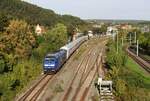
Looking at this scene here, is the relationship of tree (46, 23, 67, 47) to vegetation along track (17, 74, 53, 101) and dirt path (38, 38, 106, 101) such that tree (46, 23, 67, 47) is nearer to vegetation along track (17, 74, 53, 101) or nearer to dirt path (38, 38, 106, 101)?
dirt path (38, 38, 106, 101)

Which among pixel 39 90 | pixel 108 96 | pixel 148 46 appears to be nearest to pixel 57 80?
pixel 39 90

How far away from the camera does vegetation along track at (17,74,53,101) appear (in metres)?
37.9

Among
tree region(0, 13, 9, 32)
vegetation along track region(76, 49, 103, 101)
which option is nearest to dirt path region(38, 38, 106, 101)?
vegetation along track region(76, 49, 103, 101)

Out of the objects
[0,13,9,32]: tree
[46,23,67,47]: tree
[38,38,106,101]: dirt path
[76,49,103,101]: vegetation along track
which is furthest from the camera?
[46,23,67,47]: tree

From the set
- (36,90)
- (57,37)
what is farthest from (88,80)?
(57,37)

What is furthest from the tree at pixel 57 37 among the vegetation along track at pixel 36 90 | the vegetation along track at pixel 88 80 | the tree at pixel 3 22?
the vegetation along track at pixel 36 90

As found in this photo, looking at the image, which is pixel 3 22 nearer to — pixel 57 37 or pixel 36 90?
pixel 57 37

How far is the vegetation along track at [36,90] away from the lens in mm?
37938

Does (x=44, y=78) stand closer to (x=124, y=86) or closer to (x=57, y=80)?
(x=57, y=80)

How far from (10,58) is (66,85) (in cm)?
1898

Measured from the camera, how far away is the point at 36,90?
42062mm

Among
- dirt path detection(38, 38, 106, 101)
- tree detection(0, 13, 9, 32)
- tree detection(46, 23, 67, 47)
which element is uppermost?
tree detection(0, 13, 9, 32)

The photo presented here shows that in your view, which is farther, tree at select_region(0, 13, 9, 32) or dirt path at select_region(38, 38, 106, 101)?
tree at select_region(0, 13, 9, 32)

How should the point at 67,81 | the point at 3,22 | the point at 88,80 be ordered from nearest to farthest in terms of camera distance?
1. the point at 67,81
2. the point at 88,80
3. the point at 3,22
